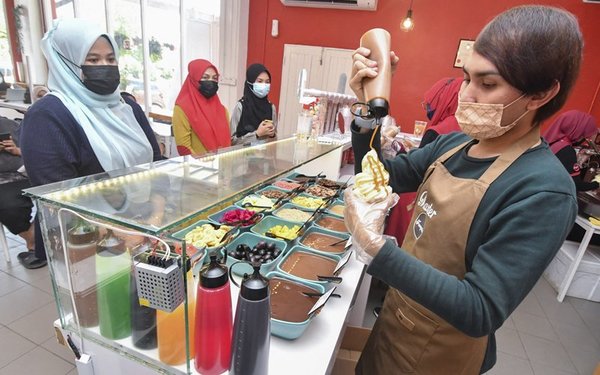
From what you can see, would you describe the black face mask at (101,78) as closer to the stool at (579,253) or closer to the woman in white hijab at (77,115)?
the woman in white hijab at (77,115)

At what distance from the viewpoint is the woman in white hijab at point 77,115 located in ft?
5.20

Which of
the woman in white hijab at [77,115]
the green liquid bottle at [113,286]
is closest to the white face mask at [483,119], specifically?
the green liquid bottle at [113,286]

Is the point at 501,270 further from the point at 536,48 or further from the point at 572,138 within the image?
the point at 572,138

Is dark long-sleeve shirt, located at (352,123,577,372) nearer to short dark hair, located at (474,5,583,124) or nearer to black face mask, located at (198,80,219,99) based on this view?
short dark hair, located at (474,5,583,124)

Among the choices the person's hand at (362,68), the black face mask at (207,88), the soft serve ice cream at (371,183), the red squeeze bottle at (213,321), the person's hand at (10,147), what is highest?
the person's hand at (362,68)

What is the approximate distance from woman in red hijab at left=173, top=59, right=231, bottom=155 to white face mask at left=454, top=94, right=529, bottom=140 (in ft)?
8.43

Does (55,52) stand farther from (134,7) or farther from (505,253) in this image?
(134,7)

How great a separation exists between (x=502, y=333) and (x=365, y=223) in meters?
2.87

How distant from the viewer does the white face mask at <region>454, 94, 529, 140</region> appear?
908mm

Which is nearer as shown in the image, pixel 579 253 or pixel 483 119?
pixel 483 119

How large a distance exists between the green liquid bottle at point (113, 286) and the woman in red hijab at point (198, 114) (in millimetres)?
2282

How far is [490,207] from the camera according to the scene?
91 cm

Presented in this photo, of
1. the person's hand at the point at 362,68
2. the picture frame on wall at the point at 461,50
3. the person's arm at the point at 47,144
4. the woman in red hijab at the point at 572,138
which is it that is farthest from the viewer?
the picture frame on wall at the point at 461,50

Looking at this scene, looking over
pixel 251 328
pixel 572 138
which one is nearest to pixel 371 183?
pixel 251 328
